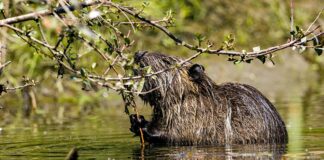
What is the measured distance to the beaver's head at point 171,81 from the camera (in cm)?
674

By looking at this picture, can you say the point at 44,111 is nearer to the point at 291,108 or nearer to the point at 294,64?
the point at 291,108

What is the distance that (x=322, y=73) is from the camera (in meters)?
14.5

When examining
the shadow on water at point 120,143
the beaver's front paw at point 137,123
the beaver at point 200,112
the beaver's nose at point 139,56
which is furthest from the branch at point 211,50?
the beaver's front paw at point 137,123

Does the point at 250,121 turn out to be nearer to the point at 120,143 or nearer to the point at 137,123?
the point at 137,123

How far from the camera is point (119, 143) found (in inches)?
270

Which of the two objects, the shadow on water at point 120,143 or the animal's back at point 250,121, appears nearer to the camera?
the shadow on water at point 120,143

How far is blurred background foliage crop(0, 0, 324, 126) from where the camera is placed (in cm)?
1097

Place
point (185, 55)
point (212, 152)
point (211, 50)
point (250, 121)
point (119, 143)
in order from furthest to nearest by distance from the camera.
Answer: point (185, 55) → point (119, 143) → point (250, 121) → point (212, 152) → point (211, 50)

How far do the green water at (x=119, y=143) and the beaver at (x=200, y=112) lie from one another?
207mm

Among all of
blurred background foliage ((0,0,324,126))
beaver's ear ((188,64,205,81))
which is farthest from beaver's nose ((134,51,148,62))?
blurred background foliage ((0,0,324,126))

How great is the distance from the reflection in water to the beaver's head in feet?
1.51

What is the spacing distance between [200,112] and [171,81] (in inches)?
13.1

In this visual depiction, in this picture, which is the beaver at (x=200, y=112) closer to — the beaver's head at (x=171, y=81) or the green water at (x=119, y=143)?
the beaver's head at (x=171, y=81)

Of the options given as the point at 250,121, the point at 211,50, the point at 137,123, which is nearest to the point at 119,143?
the point at 137,123
